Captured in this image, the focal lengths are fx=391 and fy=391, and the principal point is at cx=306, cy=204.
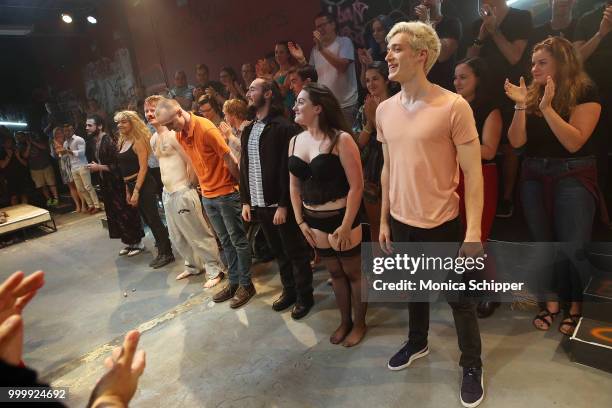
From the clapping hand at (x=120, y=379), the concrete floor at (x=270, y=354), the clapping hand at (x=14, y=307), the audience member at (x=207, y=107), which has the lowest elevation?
Answer: the concrete floor at (x=270, y=354)

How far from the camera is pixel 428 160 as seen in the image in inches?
75.6

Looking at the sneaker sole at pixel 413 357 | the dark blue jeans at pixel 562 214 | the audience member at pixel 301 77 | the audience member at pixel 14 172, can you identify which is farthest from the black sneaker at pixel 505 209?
the audience member at pixel 14 172

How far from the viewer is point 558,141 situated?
2346 mm

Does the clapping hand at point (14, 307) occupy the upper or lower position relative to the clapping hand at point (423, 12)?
lower

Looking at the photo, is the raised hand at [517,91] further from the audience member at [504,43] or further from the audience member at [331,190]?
the audience member at [331,190]

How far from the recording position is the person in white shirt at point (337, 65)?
14.0 feet

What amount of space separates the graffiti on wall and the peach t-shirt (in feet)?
29.6

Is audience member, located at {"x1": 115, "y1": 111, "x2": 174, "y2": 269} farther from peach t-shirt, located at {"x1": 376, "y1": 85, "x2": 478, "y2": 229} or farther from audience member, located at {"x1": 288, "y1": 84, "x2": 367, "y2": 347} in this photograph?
peach t-shirt, located at {"x1": 376, "y1": 85, "x2": 478, "y2": 229}

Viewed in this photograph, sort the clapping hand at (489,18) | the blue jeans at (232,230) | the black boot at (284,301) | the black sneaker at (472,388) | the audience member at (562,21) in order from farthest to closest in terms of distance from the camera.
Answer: the blue jeans at (232,230)
the black boot at (284,301)
the clapping hand at (489,18)
the audience member at (562,21)
the black sneaker at (472,388)

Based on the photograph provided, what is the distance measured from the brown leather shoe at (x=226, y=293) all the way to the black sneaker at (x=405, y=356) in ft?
5.69

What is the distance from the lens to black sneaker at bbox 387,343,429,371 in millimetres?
2367

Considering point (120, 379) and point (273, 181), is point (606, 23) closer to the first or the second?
point (273, 181)

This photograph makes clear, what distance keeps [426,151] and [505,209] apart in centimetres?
169

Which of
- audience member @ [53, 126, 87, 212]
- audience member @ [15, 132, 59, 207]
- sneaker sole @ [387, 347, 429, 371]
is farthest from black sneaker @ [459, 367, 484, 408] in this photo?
audience member @ [15, 132, 59, 207]
